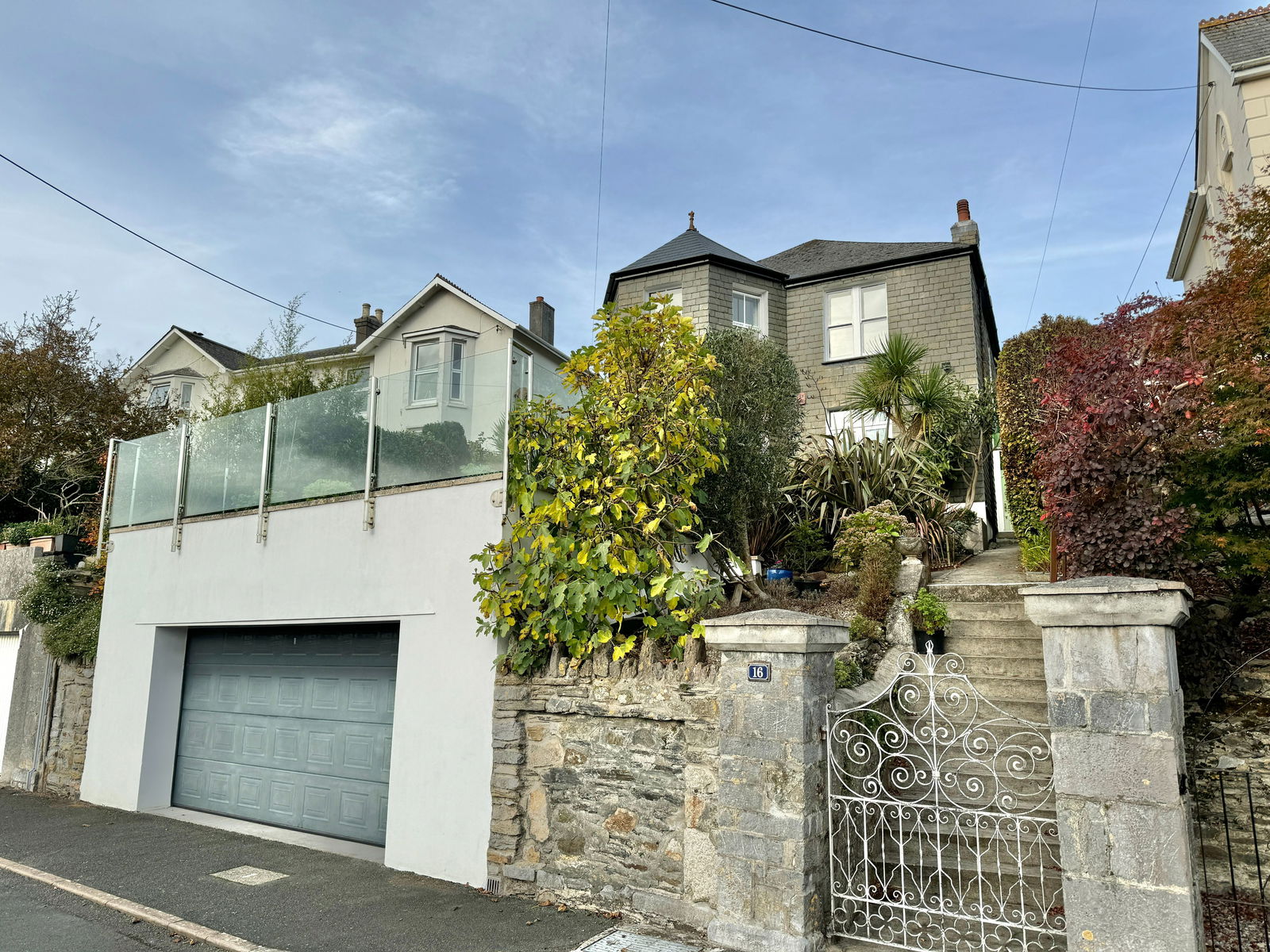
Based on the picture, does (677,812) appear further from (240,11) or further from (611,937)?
(240,11)

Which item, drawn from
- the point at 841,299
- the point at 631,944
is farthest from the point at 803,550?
the point at 841,299

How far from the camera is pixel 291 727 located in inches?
356

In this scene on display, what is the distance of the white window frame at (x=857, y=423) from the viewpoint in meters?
14.9

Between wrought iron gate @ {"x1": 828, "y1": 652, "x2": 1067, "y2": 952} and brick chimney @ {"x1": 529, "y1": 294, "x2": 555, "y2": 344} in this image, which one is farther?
brick chimney @ {"x1": 529, "y1": 294, "x2": 555, "y2": 344}

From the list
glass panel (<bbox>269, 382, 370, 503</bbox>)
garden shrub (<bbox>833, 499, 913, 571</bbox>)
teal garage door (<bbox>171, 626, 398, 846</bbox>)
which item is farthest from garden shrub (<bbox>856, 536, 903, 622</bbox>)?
glass panel (<bbox>269, 382, 370, 503</bbox>)

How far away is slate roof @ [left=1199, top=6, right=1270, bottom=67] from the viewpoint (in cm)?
1158

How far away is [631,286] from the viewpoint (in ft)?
58.4

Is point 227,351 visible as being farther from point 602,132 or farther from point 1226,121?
point 1226,121

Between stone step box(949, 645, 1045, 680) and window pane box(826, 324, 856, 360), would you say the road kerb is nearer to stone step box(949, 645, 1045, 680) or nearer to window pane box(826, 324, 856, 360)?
stone step box(949, 645, 1045, 680)

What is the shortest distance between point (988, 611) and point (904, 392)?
6601 millimetres

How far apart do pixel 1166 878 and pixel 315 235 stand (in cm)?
1168

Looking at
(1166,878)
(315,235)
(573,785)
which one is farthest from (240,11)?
(1166,878)

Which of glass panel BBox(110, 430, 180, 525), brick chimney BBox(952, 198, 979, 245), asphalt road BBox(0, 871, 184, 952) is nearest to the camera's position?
asphalt road BBox(0, 871, 184, 952)

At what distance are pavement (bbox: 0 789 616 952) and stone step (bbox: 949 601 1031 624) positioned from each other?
14.7 ft
